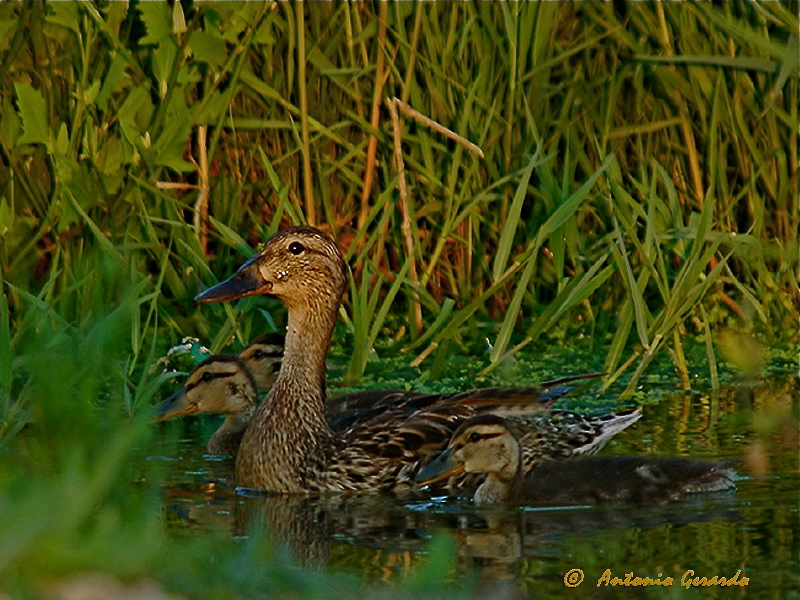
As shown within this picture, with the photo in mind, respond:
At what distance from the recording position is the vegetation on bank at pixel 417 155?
770 centimetres

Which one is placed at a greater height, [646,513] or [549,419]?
[549,419]

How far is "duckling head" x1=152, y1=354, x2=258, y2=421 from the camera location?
7.25 m

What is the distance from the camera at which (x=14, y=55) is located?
7.86 meters

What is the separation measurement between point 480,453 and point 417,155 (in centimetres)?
247

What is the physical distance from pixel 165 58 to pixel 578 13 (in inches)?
88.1

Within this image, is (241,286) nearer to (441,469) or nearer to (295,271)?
(295,271)

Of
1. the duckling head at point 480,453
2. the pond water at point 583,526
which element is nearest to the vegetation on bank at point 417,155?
the pond water at point 583,526

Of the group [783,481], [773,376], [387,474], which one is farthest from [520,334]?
[783,481]

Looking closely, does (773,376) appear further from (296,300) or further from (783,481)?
(296,300)

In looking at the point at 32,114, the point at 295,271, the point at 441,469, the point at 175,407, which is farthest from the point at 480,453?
the point at 32,114

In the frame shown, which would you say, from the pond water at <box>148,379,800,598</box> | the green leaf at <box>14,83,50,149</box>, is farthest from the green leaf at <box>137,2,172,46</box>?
the pond water at <box>148,379,800,598</box>

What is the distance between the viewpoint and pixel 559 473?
6082 mm

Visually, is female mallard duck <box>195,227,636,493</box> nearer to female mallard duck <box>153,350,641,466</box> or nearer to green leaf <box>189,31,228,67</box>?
female mallard duck <box>153,350,641,466</box>

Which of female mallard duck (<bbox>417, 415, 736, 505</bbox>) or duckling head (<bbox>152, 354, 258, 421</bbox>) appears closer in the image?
female mallard duck (<bbox>417, 415, 736, 505</bbox>)
